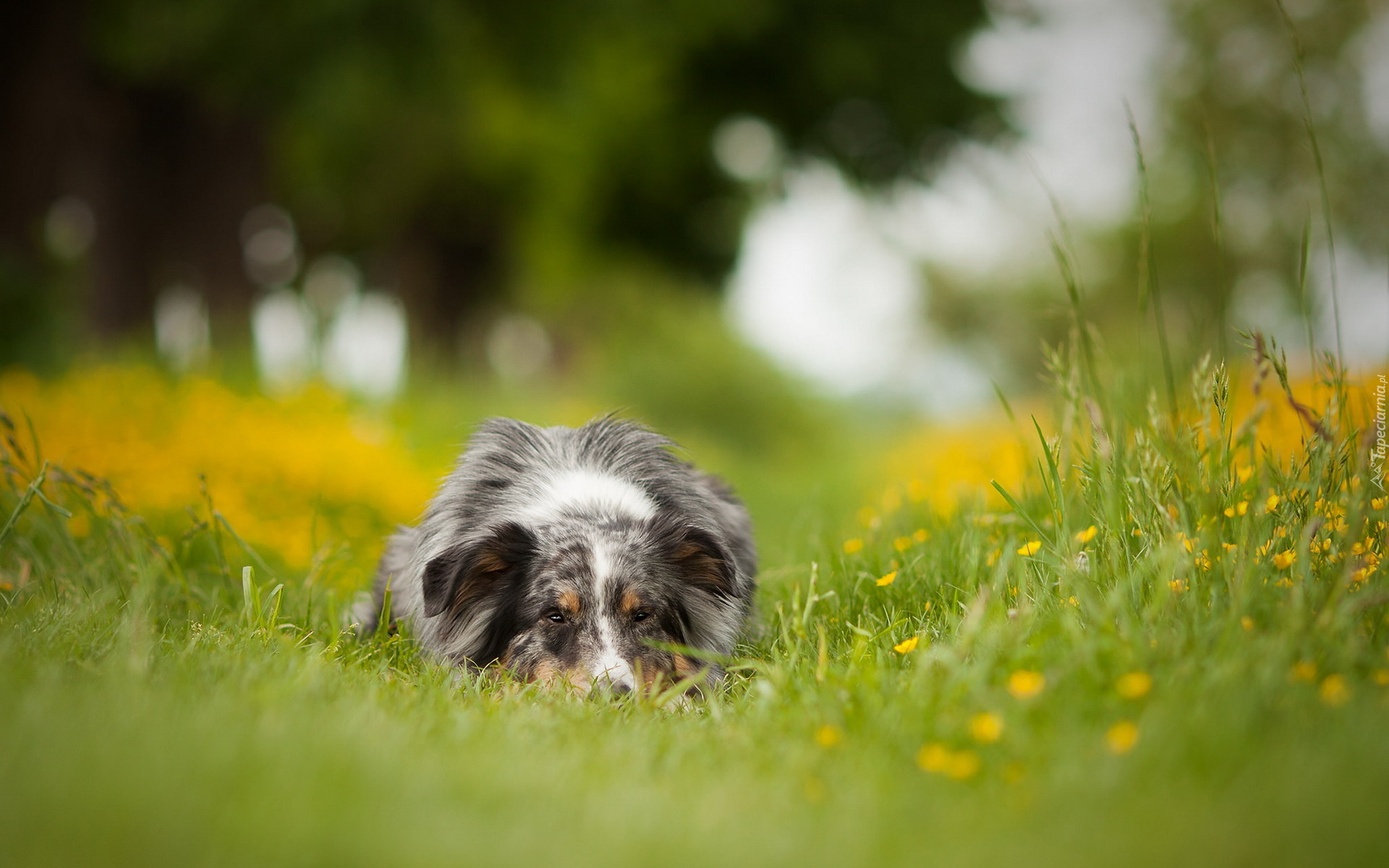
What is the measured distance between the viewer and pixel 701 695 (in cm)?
314

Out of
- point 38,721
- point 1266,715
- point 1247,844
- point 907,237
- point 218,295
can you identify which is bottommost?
point 38,721

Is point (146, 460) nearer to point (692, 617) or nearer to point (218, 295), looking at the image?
point (692, 617)

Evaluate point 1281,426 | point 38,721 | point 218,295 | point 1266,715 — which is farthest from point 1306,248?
point 218,295

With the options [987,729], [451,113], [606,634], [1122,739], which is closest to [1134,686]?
[1122,739]

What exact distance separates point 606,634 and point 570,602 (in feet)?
0.56

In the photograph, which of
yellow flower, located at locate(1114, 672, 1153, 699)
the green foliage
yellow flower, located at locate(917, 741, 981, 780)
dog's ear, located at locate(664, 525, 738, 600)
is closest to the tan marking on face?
dog's ear, located at locate(664, 525, 738, 600)

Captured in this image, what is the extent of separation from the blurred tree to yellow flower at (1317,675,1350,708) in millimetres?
8064

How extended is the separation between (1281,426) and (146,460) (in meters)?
6.68

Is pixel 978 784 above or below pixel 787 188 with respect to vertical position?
below

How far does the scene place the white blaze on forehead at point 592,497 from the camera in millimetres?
3684

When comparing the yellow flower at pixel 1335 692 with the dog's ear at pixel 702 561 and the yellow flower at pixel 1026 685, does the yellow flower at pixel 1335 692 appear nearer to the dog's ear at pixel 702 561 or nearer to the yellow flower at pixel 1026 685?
the yellow flower at pixel 1026 685

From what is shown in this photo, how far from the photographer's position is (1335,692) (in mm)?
2117

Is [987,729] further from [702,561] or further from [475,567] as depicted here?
[475,567]

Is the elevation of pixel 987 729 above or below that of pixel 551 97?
below
